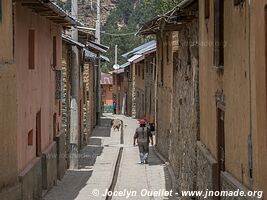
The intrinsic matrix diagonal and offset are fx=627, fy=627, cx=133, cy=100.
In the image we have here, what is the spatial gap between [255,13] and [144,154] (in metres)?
14.7

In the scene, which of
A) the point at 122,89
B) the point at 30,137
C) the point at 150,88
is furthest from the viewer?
the point at 122,89

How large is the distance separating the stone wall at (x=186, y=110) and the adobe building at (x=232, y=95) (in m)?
0.94

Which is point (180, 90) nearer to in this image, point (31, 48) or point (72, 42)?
point (72, 42)

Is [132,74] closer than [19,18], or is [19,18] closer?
[19,18]

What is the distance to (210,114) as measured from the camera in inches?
503

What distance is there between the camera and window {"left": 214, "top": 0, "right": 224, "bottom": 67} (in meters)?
11.1

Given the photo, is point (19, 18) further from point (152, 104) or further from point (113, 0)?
point (113, 0)

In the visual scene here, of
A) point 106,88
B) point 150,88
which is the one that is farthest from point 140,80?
point 106,88

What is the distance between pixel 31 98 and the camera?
1420cm

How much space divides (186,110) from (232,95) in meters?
7.27

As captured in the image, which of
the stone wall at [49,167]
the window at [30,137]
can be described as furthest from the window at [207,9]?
the stone wall at [49,167]

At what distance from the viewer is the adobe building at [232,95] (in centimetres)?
764

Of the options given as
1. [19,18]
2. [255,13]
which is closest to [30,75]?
[19,18]

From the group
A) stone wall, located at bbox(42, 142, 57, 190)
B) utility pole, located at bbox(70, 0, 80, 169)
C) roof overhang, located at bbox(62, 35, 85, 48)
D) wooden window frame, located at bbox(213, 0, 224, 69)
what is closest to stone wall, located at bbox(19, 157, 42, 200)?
stone wall, located at bbox(42, 142, 57, 190)
